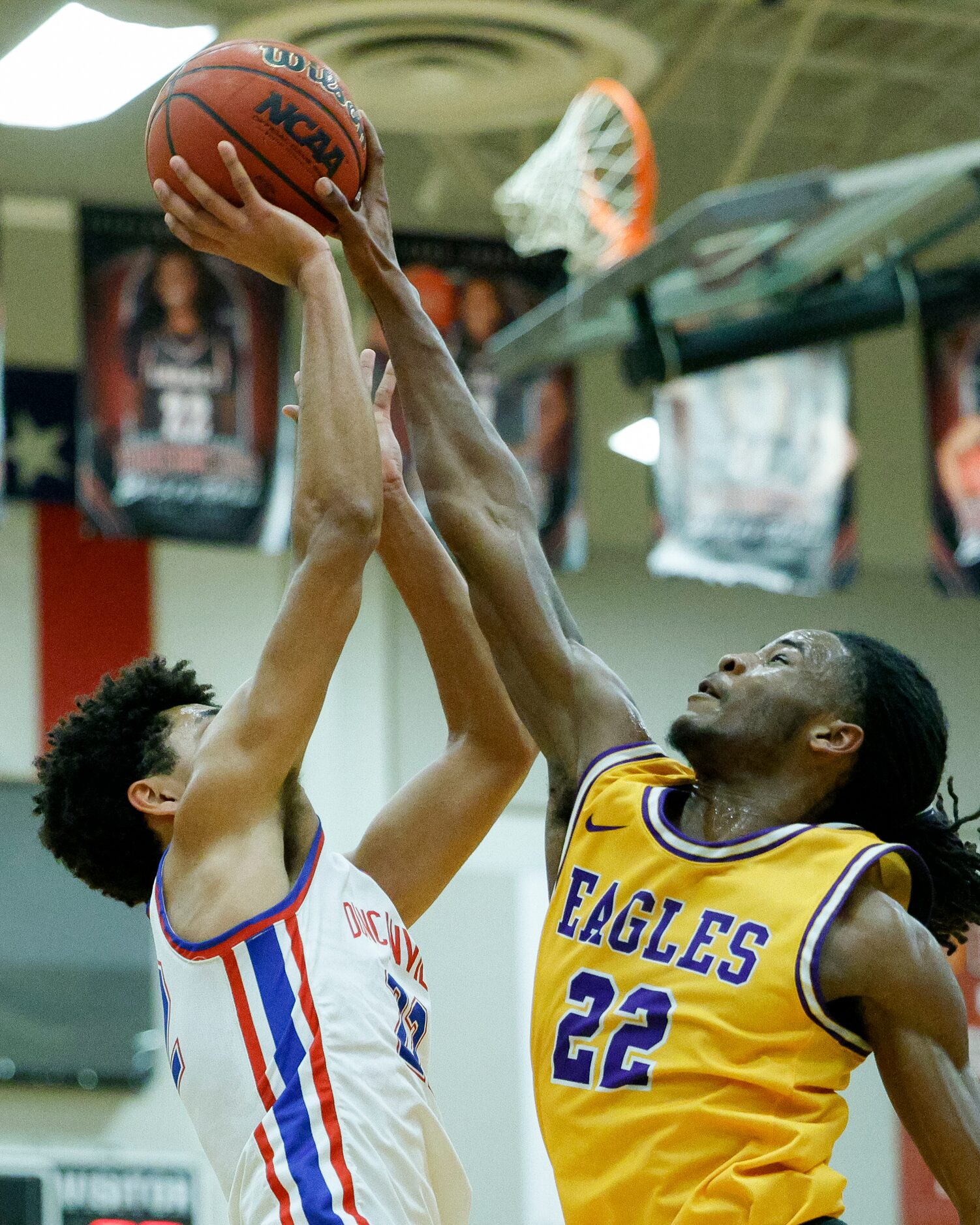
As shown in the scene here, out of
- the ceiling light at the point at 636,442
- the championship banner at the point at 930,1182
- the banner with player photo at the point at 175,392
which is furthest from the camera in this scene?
the ceiling light at the point at 636,442

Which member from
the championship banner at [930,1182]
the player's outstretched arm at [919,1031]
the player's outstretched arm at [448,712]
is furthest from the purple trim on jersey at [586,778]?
the championship banner at [930,1182]

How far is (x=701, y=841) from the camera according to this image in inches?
130

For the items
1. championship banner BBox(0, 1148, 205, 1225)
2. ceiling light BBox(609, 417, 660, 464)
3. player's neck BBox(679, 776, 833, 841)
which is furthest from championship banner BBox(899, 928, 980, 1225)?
player's neck BBox(679, 776, 833, 841)

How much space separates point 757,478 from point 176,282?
3.22 m

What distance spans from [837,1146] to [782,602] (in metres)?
3.36

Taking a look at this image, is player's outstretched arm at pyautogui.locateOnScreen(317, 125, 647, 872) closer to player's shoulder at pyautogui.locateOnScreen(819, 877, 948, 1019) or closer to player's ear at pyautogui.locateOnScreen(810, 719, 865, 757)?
player's ear at pyautogui.locateOnScreen(810, 719, 865, 757)

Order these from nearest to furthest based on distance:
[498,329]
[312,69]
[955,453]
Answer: [312,69] < [498,329] < [955,453]

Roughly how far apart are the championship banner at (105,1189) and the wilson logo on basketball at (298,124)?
23.1 feet

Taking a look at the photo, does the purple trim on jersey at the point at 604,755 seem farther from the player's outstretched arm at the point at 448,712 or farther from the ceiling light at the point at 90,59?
the ceiling light at the point at 90,59

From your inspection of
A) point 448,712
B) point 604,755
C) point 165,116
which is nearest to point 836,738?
point 604,755

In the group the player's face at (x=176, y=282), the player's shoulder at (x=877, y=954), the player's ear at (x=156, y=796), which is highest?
the player's face at (x=176, y=282)

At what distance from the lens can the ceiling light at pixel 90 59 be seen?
897cm

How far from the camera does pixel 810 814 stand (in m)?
3.42

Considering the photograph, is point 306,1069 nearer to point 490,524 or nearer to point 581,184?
point 490,524
